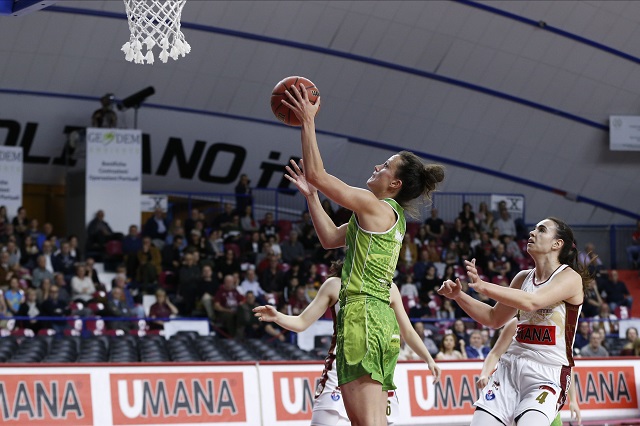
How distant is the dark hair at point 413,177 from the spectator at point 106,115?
15.7m

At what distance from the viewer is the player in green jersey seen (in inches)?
207

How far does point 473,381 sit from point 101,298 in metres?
6.73

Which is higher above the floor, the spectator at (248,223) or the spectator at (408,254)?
the spectator at (248,223)

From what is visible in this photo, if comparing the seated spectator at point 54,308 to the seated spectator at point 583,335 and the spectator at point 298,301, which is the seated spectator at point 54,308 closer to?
the spectator at point 298,301

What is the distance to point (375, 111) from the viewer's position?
967 inches

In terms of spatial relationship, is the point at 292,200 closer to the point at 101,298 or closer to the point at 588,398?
the point at 101,298

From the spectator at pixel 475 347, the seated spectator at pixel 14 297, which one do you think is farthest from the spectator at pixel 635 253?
the seated spectator at pixel 14 297

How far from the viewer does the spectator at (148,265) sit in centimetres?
1795

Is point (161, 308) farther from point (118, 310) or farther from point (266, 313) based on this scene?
point (266, 313)

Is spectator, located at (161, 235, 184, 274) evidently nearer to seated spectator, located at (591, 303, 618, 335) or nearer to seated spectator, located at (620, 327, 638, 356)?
seated spectator, located at (591, 303, 618, 335)

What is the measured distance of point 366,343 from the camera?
535 cm

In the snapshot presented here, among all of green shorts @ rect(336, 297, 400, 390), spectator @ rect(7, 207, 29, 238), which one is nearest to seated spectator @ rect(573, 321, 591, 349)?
spectator @ rect(7, 207, 29, 238)

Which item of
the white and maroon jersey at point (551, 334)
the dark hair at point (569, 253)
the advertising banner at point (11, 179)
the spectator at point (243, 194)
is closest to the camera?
the white and maroon jersey at point (551, 334)

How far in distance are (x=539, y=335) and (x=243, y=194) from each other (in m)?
16.5
